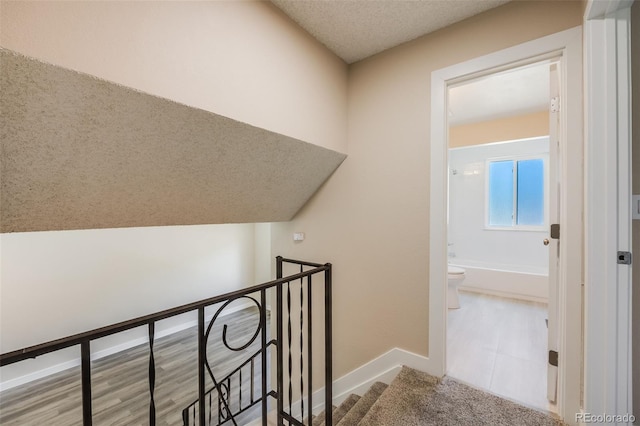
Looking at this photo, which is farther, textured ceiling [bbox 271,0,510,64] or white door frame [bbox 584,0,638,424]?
textured ceiling [bbox 271,0,510,64]

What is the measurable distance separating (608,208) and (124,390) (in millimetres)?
4411

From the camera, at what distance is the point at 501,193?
4336mm

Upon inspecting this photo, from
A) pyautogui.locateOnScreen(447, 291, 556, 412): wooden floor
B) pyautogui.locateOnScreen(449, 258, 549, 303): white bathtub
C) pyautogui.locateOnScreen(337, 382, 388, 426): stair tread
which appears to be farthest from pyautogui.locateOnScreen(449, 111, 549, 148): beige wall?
pyautogui.locateOnScreen(337, 382, 388, 426): stair tread

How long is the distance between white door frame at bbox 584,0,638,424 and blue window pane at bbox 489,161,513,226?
3.71m

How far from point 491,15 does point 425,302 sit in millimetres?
1753

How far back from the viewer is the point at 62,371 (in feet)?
10.4

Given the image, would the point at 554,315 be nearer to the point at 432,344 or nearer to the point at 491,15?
the point at 432,344

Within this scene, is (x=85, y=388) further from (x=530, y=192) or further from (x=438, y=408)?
(x=530, y=192)

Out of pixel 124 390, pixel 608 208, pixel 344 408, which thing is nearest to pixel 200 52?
pixel 608 208

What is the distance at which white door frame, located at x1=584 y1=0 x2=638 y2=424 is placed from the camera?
3.39 ft

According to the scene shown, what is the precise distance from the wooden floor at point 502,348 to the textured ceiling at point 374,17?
89.1 inches

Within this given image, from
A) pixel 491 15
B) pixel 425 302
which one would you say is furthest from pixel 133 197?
pixel 491 15

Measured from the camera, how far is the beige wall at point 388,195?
1.58m

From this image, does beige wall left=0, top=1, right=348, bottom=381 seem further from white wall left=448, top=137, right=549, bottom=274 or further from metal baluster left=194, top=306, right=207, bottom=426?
white wall left=448, top=137, right=549, bottom=274
